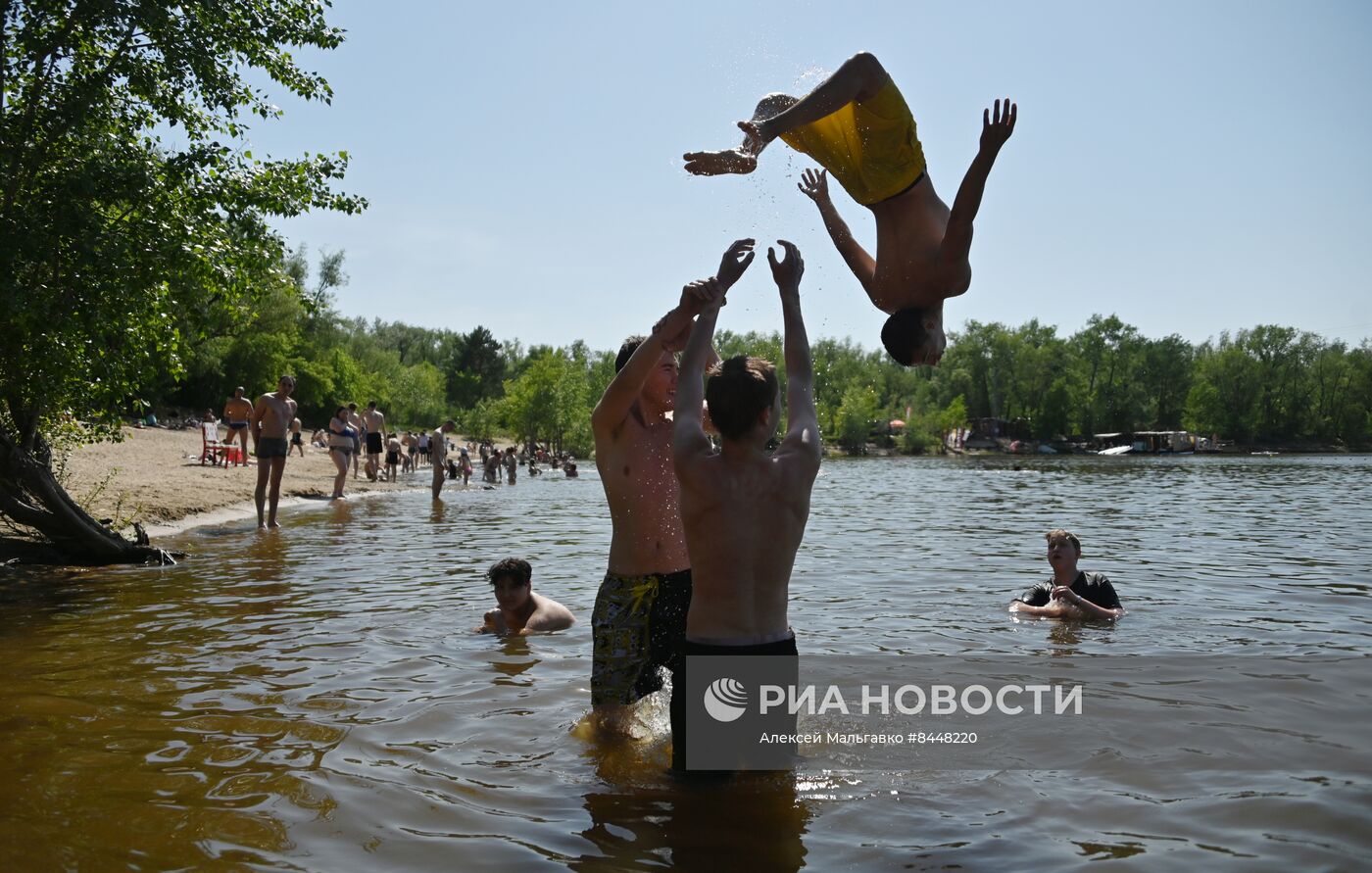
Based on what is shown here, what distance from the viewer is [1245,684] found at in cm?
660

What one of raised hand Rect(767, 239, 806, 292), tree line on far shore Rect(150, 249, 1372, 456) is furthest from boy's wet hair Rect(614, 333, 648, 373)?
tree line on far shore Rect(150, 249, 1372, 456)

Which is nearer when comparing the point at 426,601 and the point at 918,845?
the point at 918,845

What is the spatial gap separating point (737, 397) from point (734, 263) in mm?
591

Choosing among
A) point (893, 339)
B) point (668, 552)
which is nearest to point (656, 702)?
point (668, 552)

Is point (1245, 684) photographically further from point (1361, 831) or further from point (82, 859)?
point (82, 859)

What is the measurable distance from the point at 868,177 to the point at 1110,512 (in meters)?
20.6

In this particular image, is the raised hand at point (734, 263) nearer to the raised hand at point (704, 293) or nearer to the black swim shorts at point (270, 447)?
the raised hand at point (704, 293)

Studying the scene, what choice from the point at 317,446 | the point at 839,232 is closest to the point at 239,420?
the point at 317,446

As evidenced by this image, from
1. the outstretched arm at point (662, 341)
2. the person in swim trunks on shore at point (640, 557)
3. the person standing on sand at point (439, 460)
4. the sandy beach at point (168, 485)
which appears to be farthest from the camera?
the person standing on sand at point (439, 460)

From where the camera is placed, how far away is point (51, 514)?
1062 cm

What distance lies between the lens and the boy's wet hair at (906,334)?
15.7 ft

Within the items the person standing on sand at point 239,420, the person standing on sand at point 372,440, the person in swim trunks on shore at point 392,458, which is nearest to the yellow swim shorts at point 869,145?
the person standing on sand at point 239,420

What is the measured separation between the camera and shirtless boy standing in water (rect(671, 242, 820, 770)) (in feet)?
12.2

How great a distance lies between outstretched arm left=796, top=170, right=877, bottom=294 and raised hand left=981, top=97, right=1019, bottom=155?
945 millimetres
